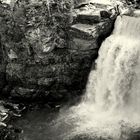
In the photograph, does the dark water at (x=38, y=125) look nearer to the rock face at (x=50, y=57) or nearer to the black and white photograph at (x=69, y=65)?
the black and white photograph at (x=69, y=65)

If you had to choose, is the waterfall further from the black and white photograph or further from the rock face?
the rock face

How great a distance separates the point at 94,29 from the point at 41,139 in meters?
6.24

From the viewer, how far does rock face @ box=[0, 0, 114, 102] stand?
18984mm

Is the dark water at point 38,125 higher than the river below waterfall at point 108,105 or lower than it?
lower

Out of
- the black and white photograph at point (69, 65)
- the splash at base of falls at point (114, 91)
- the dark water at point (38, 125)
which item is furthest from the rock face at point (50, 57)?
the dark water at point (38, 125)

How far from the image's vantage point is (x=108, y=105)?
19.2 m

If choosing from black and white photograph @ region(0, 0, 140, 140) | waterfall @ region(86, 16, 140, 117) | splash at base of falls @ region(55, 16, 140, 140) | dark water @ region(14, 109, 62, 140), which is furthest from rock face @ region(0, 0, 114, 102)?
dark water @ region(14, 109, 62, 140)

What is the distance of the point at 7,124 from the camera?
723 inches

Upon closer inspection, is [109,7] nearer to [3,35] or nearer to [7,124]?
[3,35]

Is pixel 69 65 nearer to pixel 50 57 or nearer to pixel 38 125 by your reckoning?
pixel 50 57

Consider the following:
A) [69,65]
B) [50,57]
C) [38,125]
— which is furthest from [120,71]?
[38,125]

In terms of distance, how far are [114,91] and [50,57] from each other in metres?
3.90

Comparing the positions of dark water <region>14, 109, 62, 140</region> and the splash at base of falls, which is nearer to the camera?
dark water <region>14, 109, 62, 140</region>

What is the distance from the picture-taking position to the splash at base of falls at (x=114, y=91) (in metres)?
17.7
